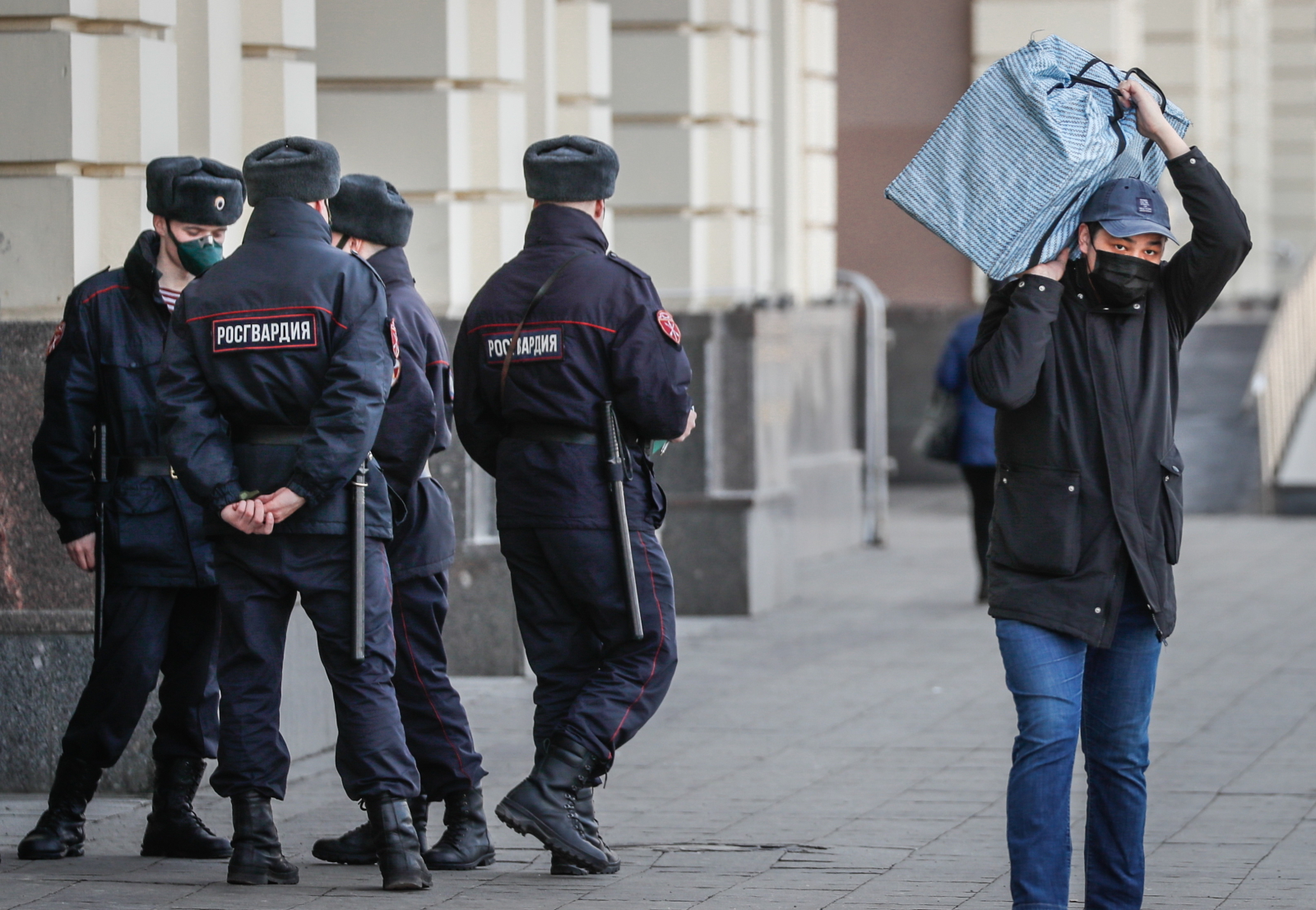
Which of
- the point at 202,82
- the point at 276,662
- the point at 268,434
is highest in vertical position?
the point at 202,82

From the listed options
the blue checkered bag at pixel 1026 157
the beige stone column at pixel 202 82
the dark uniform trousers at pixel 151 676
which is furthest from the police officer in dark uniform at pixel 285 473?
the beige stone column at pixel 202 82

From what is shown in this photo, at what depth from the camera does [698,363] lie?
10.9 metres

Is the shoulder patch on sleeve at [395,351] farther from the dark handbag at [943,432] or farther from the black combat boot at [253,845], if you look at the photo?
the dark handbag at [943,432]

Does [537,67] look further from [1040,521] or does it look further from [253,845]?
[1040,521]

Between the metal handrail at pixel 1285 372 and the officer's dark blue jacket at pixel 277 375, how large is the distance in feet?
39.5

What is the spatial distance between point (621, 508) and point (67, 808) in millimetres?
1651

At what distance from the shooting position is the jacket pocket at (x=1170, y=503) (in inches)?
191

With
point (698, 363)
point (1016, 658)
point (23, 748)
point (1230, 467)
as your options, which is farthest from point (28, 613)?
point (1230, 467)

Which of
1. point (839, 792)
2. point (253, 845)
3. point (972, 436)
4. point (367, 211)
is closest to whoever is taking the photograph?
point (253, 845)

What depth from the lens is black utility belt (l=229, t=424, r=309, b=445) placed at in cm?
539

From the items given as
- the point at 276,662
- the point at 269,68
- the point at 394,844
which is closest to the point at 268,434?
the point at 276,662

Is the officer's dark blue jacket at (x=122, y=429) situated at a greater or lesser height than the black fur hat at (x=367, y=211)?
lesser

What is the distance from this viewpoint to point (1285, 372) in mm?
18094

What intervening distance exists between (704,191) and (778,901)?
6.84 m
